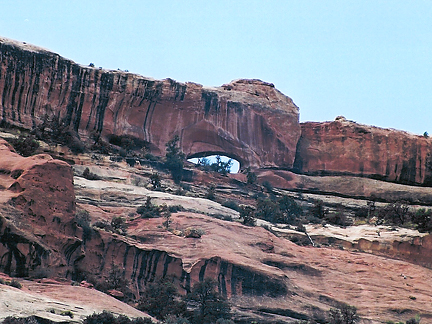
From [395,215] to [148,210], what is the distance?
1987cm

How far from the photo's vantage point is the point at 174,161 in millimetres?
51125

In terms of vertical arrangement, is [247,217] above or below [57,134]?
below

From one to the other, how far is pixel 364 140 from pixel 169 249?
31.5 meters

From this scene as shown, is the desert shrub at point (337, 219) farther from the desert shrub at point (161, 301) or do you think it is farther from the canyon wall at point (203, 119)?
the desert shrub at point (161, 301)

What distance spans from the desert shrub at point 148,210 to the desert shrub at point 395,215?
1771cm

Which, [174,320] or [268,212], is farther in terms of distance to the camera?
[268,212]

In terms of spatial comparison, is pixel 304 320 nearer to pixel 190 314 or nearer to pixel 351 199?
→ pixel 190 314

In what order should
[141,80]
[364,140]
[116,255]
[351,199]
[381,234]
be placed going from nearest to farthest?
[116,255] < [381,234] < [141,80] < [351,199] < [364,140]

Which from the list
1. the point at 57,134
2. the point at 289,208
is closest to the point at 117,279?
the point at 57,134

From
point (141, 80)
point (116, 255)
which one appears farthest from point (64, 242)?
point (141, 80)

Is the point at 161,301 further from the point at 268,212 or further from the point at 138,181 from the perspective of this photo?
the point at 268,212

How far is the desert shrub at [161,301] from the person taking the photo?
3050 centimetres

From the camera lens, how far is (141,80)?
5478 centimetres

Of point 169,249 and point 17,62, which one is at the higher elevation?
point 17,62
